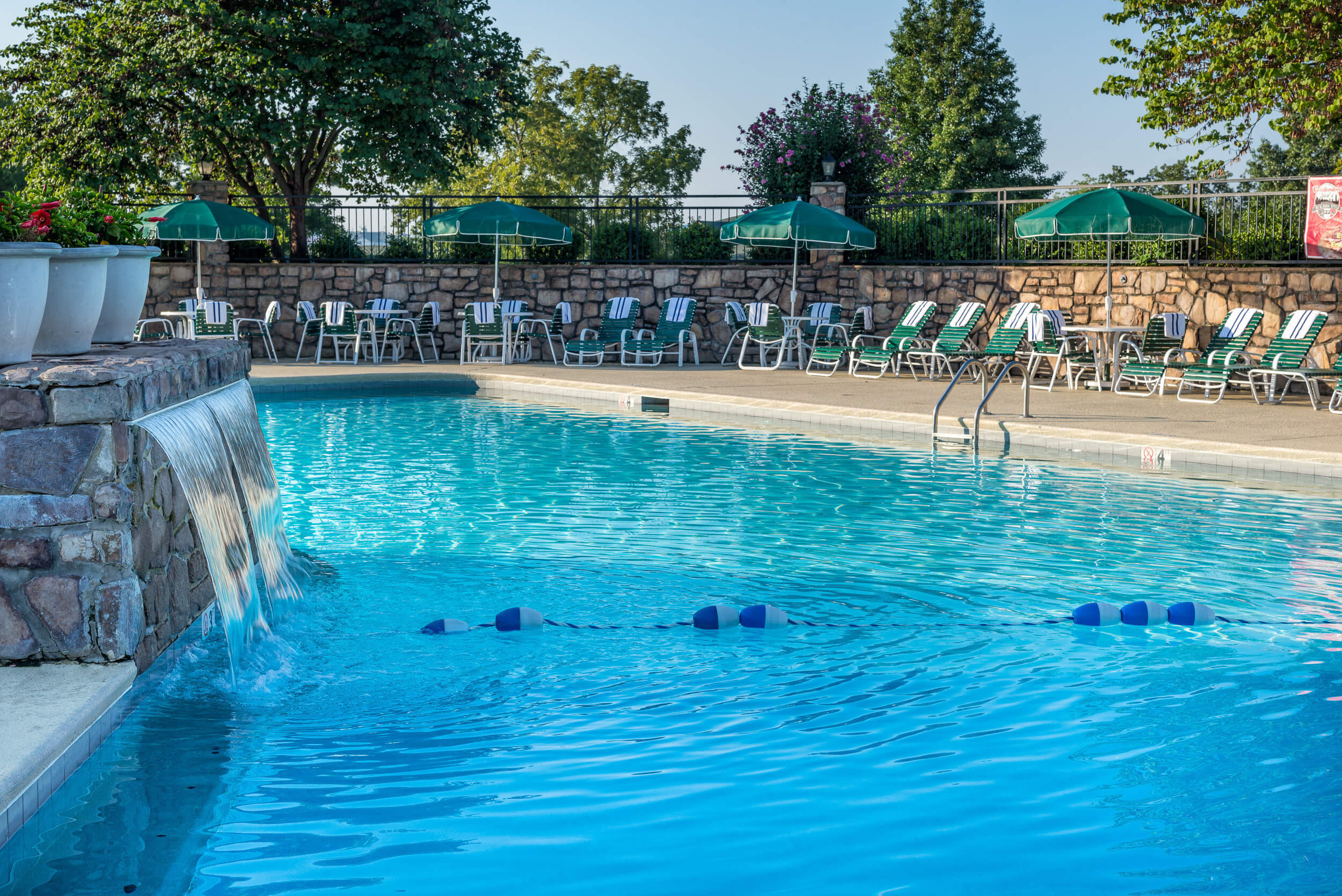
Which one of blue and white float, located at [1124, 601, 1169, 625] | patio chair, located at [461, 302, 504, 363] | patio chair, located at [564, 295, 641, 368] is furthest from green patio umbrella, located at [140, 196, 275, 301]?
blue and white float, located at [1124, 601, 1169, 625]

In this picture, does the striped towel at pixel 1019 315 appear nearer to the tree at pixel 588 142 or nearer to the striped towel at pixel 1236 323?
the striped towel at pixel 1236 323

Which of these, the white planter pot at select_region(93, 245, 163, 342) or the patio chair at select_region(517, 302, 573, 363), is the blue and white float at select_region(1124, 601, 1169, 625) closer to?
the white planter pot at select_region(93, 245, 163, 342)

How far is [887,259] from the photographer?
19.5 metres

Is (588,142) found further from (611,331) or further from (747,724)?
(747,724)

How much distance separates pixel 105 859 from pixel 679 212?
56.7ft

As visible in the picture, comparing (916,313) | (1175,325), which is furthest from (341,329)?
(1175,325)

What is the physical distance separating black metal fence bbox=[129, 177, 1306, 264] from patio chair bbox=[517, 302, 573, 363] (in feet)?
4.19

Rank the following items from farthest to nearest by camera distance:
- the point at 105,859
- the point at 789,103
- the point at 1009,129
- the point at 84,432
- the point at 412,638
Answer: the point at 1009,129, the point at 789,103, the point at 412,638, the point at 84,432, the point at 105,859

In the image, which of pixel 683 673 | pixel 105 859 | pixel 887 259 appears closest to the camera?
pixel 105 859

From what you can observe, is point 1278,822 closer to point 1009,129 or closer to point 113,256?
point 113,256

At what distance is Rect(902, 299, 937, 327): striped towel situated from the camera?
16266 mm

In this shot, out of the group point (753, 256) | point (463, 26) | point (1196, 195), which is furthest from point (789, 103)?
point (1196, 195)

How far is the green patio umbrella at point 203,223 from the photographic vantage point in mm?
16422

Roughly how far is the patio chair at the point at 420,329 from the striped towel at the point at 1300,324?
1138cm
